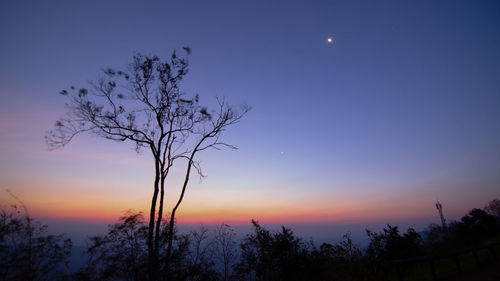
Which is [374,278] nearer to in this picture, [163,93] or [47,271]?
[163,93]

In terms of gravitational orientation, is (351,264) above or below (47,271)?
above

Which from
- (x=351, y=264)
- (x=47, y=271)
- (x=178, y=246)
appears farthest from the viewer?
(x=178, y=246)

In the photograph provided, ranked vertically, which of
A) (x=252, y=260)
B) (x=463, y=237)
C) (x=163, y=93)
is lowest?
(x=463, y=237)

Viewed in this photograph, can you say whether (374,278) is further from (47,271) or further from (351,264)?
(47,271)

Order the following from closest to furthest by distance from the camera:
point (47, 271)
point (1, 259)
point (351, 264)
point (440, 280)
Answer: point (440, 280) → point (351, 264) → point (1, 259) → point (47, 271)

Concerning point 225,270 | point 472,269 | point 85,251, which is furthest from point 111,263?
point 472,269

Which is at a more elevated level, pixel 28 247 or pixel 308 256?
pixel 28 247

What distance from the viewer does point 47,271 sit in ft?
36.1

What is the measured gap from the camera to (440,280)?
761 centimetres

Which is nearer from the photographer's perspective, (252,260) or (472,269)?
(472,269)

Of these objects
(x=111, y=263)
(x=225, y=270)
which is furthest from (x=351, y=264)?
(x=111, y=263)

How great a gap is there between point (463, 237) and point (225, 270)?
2997cm

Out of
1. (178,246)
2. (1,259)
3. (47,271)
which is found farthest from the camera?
(178,246)

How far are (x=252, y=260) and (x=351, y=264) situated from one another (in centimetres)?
538
